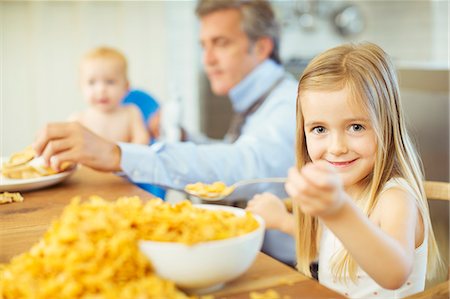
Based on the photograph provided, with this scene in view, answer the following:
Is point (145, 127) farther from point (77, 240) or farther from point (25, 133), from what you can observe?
point (77, 240)

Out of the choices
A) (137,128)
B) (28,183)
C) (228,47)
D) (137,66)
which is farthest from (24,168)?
(137,66)

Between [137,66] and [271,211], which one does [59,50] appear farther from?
[271,211]

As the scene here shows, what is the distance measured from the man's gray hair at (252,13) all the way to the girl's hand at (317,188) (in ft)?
5.70

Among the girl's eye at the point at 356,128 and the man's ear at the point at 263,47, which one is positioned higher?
the man's ear at the point at 263,47

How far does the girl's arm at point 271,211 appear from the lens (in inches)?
52.4

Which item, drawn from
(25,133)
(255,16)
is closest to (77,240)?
(255,16)

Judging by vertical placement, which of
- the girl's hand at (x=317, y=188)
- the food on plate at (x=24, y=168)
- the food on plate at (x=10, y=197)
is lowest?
the food on plate at (x=10, y=197)

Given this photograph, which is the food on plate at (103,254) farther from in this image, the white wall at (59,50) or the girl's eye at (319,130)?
the white wall at (59,50)

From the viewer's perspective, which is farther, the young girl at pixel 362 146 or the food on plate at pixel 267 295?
the young girl at pixel 362 146

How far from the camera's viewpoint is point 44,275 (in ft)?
2.55

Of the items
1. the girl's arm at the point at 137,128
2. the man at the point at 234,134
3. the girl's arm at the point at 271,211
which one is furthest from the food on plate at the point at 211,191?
the girl's arm at the point at 137,128

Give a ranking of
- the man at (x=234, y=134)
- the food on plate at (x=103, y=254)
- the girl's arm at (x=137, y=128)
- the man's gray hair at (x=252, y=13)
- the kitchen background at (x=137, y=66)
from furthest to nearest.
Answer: the kitchen background at (x=137, y=66)
the girl's arm at (x=137, y=128)
the man's gray hair at (x=252, y=13)
the man at (x=234, y=134)
the food on plate at (x=103, y=254)

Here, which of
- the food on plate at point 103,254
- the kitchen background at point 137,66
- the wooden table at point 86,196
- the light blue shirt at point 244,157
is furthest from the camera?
the kitchen background at point 137,66

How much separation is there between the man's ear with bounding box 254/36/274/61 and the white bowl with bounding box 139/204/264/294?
1781mm
